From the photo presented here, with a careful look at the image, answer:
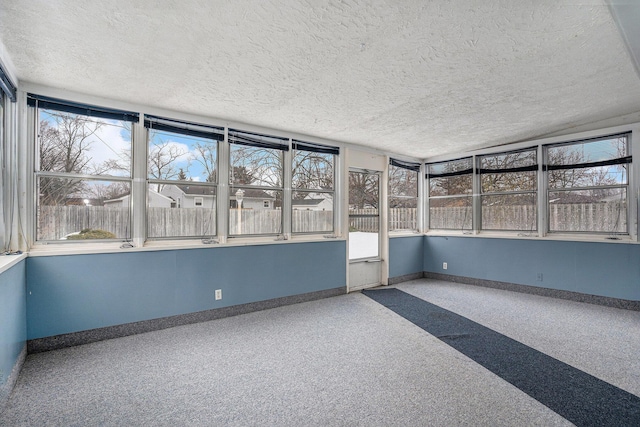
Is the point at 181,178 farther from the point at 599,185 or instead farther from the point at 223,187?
the point at 599,185

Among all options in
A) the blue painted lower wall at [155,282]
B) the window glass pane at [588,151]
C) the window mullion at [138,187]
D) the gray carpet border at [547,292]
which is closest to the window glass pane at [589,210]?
the window glass pane at [588,151]

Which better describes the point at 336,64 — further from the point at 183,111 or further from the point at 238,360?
the point at 238,360

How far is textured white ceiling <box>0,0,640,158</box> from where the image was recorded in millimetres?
1714

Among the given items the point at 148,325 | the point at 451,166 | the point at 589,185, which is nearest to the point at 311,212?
the point at 148,325

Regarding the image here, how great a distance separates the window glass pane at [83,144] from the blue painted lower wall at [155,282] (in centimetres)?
90

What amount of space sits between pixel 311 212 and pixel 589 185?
13.4 ft

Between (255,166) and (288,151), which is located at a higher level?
(288,151)

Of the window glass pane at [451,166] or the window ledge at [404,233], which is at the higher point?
the window glass pane at [451,166]

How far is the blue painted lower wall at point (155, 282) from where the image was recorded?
2.62 m

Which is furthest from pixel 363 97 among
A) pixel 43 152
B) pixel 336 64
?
pixel 43 152

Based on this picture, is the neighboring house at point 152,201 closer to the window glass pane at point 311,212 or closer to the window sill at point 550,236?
the window glass pane at point 311,212

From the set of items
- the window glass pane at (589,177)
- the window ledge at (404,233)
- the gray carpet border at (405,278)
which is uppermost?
the window glass pane at (589,177)

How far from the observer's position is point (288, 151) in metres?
4.15

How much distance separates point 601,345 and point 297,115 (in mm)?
3975
